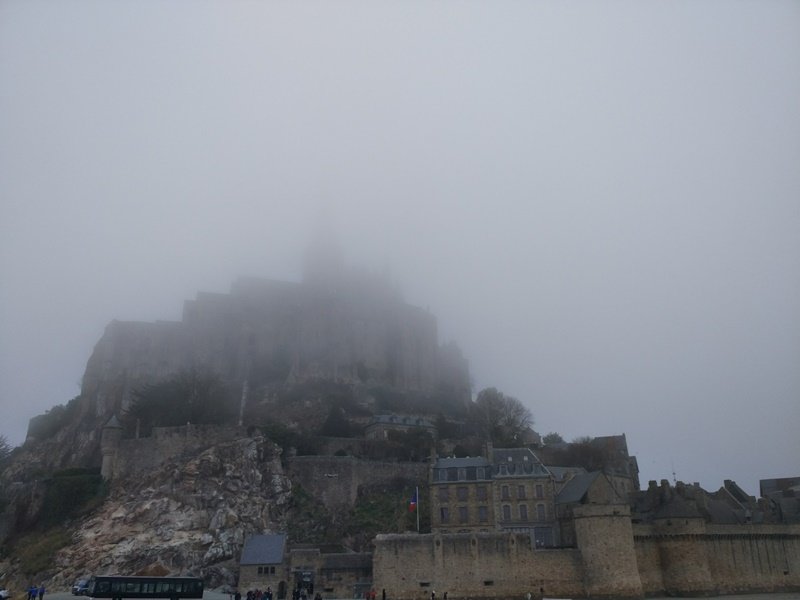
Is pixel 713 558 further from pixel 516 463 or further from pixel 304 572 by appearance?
pixel 304 572

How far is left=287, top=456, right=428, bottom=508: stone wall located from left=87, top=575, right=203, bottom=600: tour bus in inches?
657

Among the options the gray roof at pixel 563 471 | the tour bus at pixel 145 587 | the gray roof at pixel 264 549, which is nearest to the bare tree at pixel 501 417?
the gray roof at pixel 563 471

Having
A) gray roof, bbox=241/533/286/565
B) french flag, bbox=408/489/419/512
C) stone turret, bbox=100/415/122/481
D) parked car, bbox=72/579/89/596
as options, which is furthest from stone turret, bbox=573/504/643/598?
stone turret, bbox=100/415/122/481

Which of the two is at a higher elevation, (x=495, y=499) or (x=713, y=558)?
(x=495, y=499)

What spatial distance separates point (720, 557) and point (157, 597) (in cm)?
3085

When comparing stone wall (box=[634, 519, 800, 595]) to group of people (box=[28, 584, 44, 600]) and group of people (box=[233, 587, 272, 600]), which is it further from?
group of people (box=[28, 584, 44, 600])

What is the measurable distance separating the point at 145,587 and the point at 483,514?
20873 millimetres

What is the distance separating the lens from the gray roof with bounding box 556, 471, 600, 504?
41406 mm

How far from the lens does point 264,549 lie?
131 ft

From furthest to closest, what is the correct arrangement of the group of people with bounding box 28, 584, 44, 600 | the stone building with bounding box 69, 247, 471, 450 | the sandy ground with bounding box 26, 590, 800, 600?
the stone building with bounding box 69, 247, 471, 450, the sandy ground with bounding box 26, 590, 800, 600, the group of people with bounding box 28, 584, 44, 600

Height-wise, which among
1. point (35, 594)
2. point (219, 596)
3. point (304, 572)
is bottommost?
point (219, 596)

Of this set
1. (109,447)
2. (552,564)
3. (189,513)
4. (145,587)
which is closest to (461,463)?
(552,564)

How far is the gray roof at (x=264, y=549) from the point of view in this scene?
3900 cm

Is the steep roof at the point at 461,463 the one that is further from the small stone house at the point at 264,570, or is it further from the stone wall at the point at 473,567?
the small stone house at the point at 264,570
